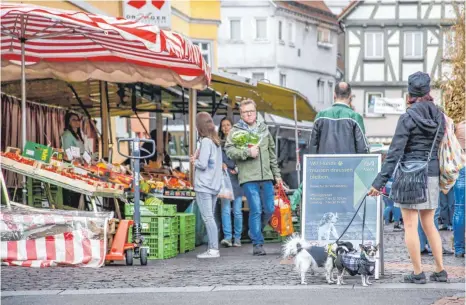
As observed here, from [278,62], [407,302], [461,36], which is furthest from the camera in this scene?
[278,62]

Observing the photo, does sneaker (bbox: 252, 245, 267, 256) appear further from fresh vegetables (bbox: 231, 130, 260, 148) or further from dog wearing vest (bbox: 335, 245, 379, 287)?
dog wearing vest (bbox: 335, 245, 379, 287)

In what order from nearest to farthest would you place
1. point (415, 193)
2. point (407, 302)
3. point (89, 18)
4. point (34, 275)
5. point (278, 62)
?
point (407, 302) → point (415, 193) → point (34, 275) → point (89, 18) → point (278, 62)

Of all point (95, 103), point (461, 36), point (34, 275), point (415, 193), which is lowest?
point (34, 275)

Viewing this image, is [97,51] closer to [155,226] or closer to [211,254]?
[155,226]

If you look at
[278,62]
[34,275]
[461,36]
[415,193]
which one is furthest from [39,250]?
[278,62]

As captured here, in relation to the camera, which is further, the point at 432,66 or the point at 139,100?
the point at 432,66

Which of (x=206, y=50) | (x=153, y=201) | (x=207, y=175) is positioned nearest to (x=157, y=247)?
(x=153, y=201)

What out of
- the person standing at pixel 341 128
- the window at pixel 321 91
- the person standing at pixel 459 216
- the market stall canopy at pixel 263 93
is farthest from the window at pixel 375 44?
the person standing at pixel 341 128

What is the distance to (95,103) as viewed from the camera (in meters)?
23.0

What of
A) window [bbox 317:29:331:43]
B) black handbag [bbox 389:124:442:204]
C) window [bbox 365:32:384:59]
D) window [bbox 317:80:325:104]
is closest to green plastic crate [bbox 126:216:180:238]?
black handbag [bbox 389:124:442:204]

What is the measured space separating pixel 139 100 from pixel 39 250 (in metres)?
11.1

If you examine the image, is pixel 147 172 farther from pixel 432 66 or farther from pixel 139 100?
pixel 432 66

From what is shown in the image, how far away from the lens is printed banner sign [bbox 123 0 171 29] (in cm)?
1925

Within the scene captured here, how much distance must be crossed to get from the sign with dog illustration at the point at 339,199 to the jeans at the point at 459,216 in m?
3.03
